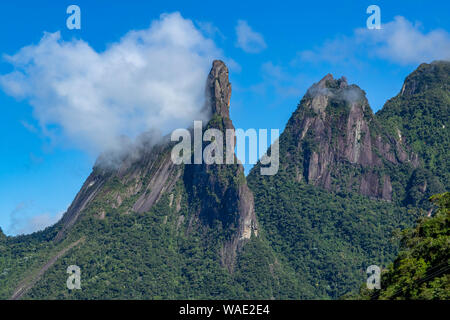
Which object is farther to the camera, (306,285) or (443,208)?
(306,285)

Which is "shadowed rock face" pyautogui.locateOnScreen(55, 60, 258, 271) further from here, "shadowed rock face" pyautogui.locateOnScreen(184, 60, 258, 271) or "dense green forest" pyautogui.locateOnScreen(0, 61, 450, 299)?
"dense green forest" pyautogui.locateOnScreen(0, 61, 450, 299)

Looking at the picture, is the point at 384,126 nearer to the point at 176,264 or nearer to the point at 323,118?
the point at 323,118

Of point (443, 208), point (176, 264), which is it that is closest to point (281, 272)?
point (176, 264)

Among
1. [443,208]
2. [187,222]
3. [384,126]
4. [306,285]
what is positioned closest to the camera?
[443,208]

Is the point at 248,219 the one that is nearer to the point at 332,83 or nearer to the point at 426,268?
the point at 332,83

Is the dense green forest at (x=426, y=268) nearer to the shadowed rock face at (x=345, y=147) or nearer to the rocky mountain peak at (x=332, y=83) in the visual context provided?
the shadowed rock face at (x=345, y=147)
